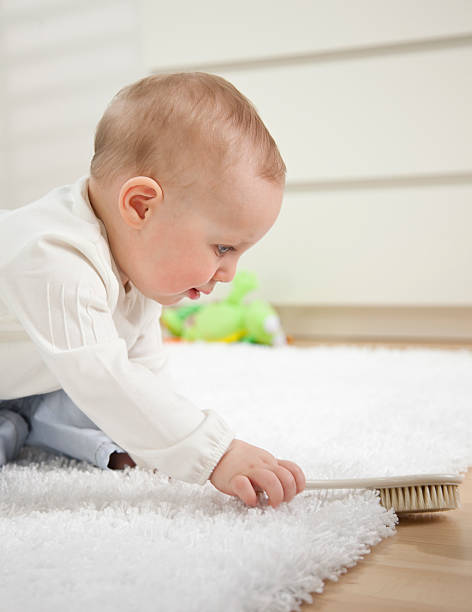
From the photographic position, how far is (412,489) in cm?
69

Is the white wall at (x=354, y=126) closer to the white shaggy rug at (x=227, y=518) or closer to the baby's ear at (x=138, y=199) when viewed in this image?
the white shaggy rug at (x=227, y=518)

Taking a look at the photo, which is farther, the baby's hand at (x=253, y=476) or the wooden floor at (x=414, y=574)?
the baby's hand at (x=253, y=476)

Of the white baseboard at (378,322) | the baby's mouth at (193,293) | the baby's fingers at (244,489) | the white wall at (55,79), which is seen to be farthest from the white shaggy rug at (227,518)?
the white wall at (55,79)

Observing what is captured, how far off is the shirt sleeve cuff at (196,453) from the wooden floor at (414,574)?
0.16 meters

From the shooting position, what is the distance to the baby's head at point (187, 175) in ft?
2.40

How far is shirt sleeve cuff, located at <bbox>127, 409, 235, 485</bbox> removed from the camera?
670 millimetres

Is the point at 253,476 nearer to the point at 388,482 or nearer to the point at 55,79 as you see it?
the point at 388,482

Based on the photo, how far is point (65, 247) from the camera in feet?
2.42

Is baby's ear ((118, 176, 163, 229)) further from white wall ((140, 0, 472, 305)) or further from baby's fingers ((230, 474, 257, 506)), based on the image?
white wall ((140, 0, 472, 305))

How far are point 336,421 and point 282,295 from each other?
3.41 feet

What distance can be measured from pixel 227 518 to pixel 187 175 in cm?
33

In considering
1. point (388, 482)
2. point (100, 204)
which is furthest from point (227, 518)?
point (100, 204)

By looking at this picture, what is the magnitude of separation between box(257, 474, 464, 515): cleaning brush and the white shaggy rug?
1 cm

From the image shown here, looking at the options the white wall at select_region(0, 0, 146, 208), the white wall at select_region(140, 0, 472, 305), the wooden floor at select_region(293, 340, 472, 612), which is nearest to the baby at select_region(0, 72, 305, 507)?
the wooden floor at select_region(293, 340, 472, 612)
